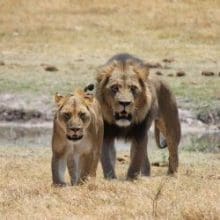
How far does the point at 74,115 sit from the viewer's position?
30.3ft

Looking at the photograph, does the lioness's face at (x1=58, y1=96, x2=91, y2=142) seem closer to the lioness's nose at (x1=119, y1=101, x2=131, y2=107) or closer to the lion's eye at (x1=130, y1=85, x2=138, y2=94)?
the lioness's nose at (x1=119, y1=101, x2=131, y2=107)

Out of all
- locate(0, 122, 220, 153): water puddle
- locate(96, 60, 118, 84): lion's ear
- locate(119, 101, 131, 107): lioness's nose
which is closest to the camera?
locate(119, 101, 131, 107): lioness's nose

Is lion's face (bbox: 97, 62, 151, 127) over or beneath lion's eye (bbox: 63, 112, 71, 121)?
beneath

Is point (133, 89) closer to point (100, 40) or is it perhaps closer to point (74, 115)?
point (74, 115)

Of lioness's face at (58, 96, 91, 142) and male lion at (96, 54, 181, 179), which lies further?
male lion at (96, 54, 181, 179)

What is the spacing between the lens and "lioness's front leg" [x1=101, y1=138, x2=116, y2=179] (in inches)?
432

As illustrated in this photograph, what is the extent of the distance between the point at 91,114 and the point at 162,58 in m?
18.6

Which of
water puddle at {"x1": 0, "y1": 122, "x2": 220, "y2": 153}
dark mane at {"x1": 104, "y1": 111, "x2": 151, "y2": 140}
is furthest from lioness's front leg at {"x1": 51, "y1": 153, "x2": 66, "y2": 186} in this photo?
water puddle at {"x1": 0, "y1": 122, "x2": 220, "y2": 153}

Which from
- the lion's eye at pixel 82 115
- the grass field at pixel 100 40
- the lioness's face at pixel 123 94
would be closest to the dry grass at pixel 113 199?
the lion's eye at pixel 82 115

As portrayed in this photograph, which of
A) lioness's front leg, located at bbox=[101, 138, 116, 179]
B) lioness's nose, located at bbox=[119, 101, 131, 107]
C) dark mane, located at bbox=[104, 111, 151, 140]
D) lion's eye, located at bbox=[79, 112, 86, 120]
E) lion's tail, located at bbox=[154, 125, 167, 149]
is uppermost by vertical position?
lion's eye, located at bbox=[79, 112, 86, 120]

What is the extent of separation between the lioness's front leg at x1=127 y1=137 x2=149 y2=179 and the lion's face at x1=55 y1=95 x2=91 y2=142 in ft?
5.88

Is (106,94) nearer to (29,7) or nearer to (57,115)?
(57,115)

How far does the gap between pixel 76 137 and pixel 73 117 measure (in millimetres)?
213

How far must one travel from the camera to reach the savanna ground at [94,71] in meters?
8.13
